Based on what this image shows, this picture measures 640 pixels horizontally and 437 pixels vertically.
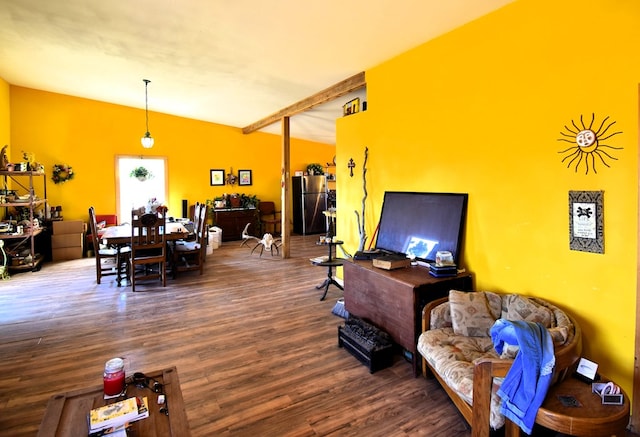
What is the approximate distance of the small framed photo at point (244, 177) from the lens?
8.99 m

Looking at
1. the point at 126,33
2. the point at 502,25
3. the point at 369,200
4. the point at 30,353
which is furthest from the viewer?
the point at 369,200

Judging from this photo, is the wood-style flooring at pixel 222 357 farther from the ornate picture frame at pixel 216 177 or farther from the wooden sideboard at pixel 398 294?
the ornate picture frame at pixel 216 177

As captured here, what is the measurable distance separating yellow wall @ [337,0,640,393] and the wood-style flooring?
111 centimetres

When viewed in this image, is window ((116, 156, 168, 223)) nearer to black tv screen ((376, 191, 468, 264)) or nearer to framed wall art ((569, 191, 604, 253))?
black tv screen ((376, 191, 468, 264))

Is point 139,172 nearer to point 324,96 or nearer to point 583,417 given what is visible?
point 324,96

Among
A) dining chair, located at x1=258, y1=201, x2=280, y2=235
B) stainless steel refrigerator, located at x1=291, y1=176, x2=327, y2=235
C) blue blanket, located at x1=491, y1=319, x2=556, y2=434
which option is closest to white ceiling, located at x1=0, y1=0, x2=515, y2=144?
blue blanket, located at x1=491, y1=319, x2=556, y2=434

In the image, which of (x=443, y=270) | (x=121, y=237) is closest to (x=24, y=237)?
(x=121, y=237)

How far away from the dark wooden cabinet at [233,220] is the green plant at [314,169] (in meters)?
1.86

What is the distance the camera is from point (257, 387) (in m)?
2.45

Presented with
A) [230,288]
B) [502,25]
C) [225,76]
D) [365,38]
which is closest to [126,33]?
[225,76]

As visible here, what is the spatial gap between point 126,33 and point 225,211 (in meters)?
4.97

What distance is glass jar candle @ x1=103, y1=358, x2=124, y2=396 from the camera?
1696 millimetres

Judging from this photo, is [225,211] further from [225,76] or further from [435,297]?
[435,297]

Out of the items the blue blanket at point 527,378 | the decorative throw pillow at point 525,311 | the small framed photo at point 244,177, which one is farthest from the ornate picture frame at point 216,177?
the blue blanket at point 527,378
